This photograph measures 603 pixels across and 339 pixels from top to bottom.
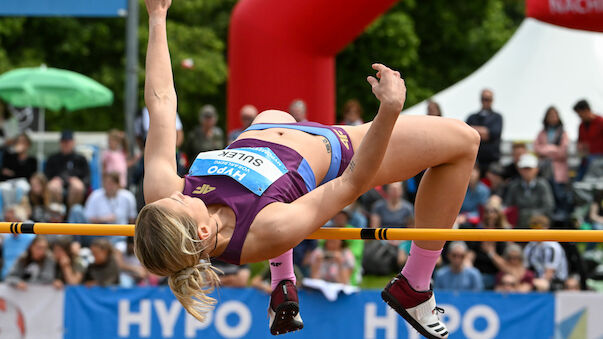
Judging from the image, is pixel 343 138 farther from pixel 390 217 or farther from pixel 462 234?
pixel 390 217

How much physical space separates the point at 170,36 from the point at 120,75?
4.66 ft

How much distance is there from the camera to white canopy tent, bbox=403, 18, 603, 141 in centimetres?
1197

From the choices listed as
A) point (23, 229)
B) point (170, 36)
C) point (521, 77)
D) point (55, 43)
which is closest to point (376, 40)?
point (170, 36)

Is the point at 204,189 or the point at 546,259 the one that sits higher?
the point at 204,189

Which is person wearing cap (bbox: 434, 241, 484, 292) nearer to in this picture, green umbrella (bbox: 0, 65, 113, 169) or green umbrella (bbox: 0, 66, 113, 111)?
green umbrella (bbox: 0, 65, 113, 169)

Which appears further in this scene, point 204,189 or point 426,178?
point 426,178

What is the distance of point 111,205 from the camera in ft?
29.6

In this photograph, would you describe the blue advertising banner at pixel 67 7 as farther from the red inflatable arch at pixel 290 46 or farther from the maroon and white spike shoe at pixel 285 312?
the maroon and white spike shoe at pixel 285 312

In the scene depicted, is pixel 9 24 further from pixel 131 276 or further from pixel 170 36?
pixel 131 276

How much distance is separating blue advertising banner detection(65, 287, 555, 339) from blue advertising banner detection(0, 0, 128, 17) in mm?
3350

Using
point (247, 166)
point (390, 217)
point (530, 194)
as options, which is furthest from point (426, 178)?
point (530, 194)

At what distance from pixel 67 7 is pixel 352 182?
6.99 m

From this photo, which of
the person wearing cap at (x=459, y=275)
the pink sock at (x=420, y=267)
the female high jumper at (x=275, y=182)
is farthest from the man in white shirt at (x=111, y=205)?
the pink sock at (x=420, y=267)

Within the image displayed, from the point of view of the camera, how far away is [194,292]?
3795 mm
